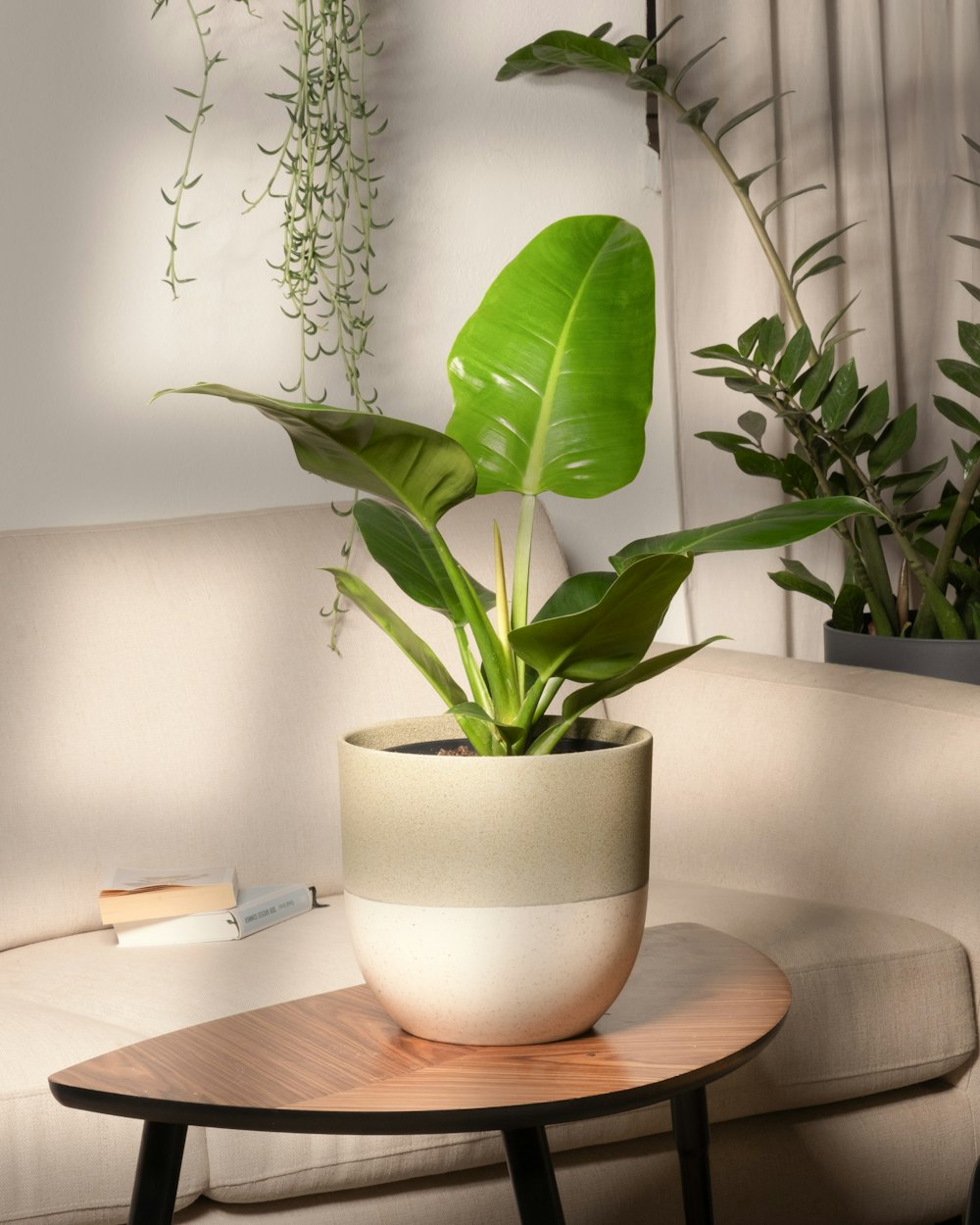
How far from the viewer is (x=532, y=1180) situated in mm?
915

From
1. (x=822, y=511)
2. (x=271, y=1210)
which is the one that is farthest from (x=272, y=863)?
(x=822, y=511)

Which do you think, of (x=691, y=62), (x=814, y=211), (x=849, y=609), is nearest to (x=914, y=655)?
(x=849, y=609)

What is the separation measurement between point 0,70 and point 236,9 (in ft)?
1.14

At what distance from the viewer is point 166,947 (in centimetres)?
157

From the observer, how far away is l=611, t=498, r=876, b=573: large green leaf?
0.93 meters

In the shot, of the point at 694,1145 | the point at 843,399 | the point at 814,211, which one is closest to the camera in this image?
the point at 694,1145

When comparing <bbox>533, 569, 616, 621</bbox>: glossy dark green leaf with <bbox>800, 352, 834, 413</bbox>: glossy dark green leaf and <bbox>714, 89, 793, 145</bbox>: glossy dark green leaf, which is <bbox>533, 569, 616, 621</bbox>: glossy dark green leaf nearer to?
<bbox>800, 352, 834, 413</bbox>: glossy dark green leaf

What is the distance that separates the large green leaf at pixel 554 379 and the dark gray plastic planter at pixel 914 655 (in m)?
1.11

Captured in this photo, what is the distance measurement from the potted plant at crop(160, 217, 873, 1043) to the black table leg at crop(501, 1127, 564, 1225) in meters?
0.06

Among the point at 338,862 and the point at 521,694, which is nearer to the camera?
the point at 521,694

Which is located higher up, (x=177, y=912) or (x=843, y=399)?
(x=843, y=399)

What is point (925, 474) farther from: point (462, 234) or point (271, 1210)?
point (271, 1210)

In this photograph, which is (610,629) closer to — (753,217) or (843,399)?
(843,399)

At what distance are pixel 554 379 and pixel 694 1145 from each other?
642mm
